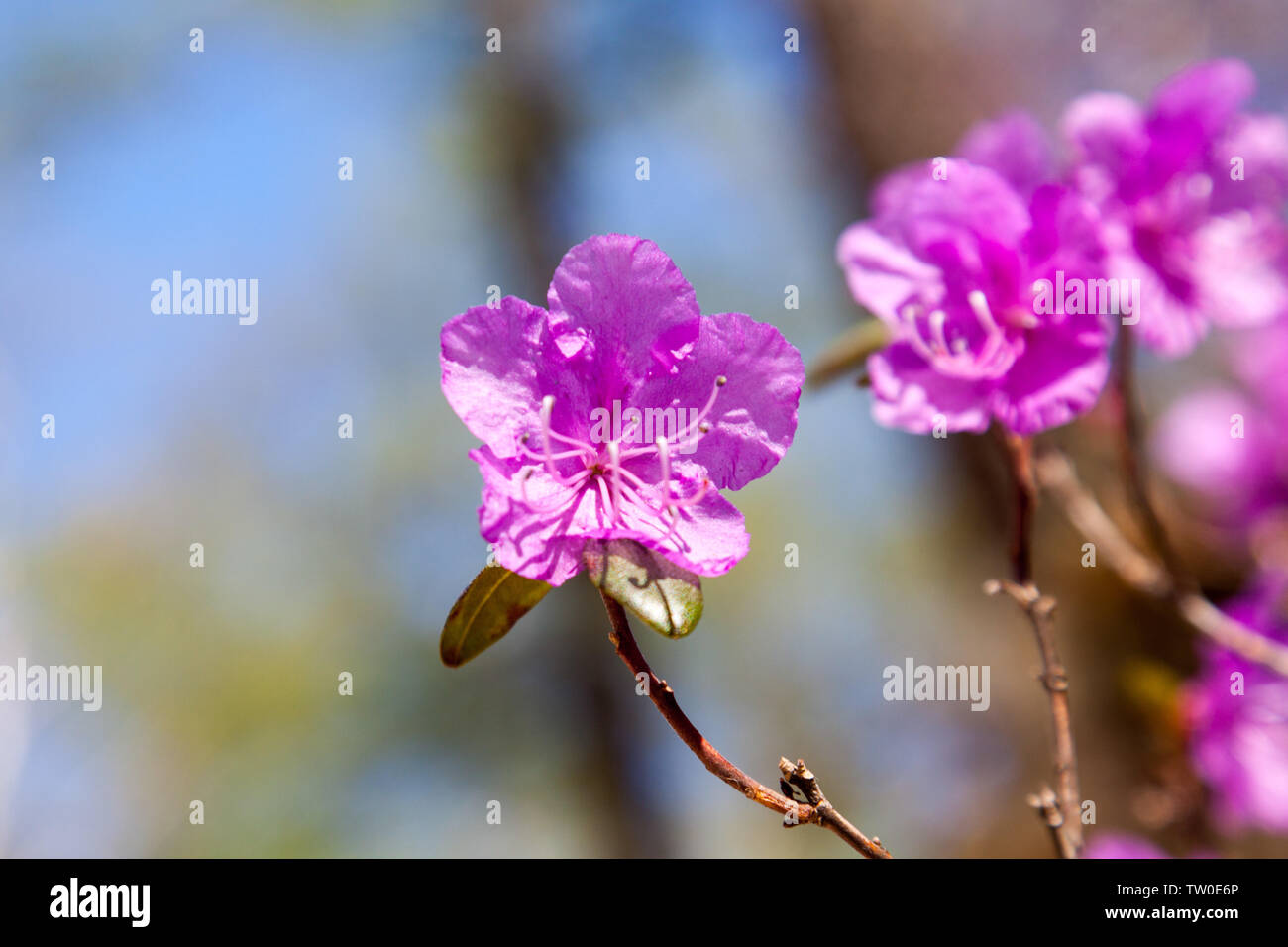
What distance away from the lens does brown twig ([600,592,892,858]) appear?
0.62 m

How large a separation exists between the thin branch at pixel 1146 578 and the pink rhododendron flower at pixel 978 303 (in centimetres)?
23

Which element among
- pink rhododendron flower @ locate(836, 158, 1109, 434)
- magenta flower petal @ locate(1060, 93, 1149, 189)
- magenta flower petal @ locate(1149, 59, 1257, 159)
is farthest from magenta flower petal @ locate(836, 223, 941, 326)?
magenta flower petal @ locate(1149, 59, 1257, 159)

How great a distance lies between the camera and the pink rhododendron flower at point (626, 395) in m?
0.72

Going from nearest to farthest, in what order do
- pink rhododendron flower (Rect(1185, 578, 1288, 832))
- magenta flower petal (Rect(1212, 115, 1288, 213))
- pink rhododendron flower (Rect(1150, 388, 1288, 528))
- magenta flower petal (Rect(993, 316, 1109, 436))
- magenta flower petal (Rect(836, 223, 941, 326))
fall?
magenta flower petal (Rect(993, 316, 1109, 436)) → magenta flower petal (Rect(836, 223, 941, 326)) → magenta flower petal (Rect(1212, 115, 1288, 213)) → pink rhododendron flower (Rect(1185, 578, 1288, 832)) → pink rhododendron flower (Rect(1150, 388, 1288, 528))

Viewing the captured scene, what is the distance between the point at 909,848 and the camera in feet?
14.6

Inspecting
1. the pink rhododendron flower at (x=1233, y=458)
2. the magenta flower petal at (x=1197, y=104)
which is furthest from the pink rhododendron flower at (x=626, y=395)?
the pink rhododendron flower at (x=1233, y=458)

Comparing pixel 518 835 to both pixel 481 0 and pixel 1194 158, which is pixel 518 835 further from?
pixel 1194 158

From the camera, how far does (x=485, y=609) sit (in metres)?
0.70

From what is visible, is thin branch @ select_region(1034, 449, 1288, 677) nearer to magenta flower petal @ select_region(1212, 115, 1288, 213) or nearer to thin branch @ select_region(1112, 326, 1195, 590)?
thin branch @ select_region(1112, 326, 1195, 590)

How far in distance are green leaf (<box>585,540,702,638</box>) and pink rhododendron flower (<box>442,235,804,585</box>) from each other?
19 mm
